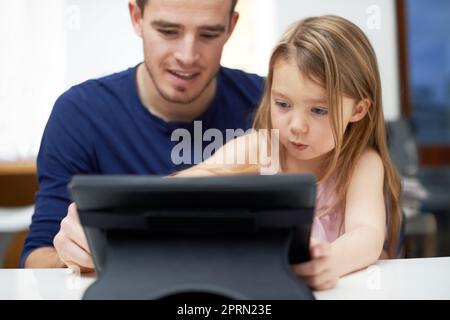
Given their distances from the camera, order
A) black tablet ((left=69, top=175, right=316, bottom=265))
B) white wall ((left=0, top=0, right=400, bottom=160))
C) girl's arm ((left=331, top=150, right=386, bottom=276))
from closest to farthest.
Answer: black tablet ((left=69, top=175, right=316, bottom=265))
girl's arm ((left=331, top=150, right=386, bottom=276))
white wall ((left=0, top=0, right=400, bottom=160))

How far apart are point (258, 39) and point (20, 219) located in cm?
121

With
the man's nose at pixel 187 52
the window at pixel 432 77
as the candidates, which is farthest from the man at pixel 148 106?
the window at pixel 432 77

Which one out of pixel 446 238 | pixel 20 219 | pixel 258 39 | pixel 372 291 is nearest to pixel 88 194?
pixel 372 291

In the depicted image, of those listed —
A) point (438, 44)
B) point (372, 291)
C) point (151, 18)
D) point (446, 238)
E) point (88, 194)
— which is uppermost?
point (438, 44)

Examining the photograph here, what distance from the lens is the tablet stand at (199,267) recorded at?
0.58 meters

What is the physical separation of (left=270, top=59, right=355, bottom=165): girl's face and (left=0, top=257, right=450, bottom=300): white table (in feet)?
0.63

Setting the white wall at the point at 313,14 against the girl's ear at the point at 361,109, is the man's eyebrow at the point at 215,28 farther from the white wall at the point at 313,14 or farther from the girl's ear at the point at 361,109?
the girl's ear at the point at 361,109

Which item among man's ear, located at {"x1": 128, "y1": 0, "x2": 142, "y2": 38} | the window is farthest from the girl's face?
the window

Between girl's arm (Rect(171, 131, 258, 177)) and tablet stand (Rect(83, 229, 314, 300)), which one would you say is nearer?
tablet stand (Rect(83, 229, 314, 300))

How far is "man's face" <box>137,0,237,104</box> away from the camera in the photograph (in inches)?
34.4

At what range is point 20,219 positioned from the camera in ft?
5.92

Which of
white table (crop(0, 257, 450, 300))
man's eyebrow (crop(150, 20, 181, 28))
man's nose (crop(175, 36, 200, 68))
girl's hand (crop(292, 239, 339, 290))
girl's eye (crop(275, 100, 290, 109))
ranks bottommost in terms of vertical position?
white table (crop(0, 257, 450, 300))

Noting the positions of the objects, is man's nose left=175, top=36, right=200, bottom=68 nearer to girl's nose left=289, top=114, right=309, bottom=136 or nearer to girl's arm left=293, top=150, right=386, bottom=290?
girl's nose left=289, top=114, right=309, bottom=136
